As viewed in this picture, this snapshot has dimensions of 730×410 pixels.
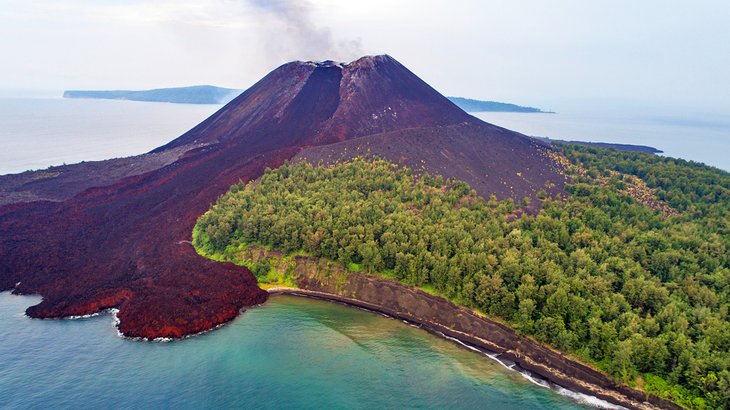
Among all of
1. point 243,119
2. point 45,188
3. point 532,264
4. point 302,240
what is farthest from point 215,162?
point 532,264

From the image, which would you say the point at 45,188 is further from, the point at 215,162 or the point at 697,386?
the point at 697,386

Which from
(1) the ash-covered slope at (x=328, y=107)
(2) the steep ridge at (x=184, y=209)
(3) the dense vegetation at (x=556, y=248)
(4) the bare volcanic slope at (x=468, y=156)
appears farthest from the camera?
(1) the ash-covered slope at (x=328, y=107)

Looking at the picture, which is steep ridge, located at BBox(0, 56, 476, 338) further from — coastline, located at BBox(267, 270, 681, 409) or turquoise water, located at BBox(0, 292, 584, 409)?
coastline, located at BBox(267, 270, 681, 409)

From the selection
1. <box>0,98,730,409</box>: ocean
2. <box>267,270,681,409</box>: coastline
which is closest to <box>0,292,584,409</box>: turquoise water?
<box>0,98,730,409</box>: ocean

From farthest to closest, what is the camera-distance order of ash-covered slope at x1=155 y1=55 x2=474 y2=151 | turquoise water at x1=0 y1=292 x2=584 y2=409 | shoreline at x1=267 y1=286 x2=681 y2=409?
ash-covered slope at x1=155 y1=55 x2=474 y2=151, shoreline at x1=267 y1=286 x2=681 y2=409, turquoise water at x1=0 y1=292 x2=584 y2=409

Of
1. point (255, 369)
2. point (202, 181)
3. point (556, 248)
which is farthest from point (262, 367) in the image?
point (202, 181)

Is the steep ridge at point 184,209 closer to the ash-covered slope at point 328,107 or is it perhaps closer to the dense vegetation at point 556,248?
the ash-covered slope at point 328,107

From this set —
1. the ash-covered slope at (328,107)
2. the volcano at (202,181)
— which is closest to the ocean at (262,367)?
the volcano at (202,181)

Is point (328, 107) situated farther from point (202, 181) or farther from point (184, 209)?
point (184, 209)
